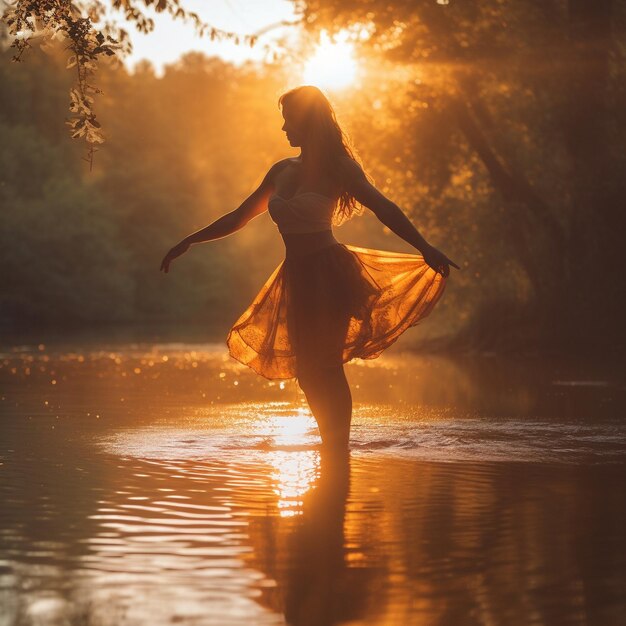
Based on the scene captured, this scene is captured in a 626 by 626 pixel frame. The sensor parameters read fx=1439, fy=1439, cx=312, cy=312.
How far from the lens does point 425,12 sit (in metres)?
23.5

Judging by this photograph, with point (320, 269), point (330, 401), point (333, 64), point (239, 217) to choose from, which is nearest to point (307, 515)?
point (330, 401)

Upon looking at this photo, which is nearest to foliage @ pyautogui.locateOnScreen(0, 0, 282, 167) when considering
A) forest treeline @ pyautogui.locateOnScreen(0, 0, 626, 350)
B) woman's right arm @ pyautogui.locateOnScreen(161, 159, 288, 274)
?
woman's right arm @ pyautogui.locateOnScreen(161, 159, 288, 274)

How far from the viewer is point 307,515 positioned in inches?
269

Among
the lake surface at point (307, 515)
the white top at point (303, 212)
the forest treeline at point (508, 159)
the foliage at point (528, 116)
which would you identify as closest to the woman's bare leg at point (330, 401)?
the lake surface at point (307, 515)

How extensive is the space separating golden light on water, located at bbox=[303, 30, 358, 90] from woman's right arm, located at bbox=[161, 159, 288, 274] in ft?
47.9

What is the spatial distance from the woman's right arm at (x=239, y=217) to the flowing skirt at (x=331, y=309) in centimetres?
40

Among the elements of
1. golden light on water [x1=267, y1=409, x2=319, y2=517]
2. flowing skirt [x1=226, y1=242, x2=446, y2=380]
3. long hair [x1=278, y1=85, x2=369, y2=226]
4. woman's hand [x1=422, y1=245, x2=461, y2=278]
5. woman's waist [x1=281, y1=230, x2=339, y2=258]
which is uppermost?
long hair [x1=278, y1=85, x2=369, y2=226]

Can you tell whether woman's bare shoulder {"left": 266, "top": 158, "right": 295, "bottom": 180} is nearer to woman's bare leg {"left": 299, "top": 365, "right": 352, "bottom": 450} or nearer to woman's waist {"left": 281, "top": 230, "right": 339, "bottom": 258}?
woman's waist {"left": 281, "top": 230, "right": 339, "bottom": 258}

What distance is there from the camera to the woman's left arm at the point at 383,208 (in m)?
8.86

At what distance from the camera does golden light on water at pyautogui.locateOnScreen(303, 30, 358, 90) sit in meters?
25.6

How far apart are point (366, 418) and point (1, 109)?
159 ft

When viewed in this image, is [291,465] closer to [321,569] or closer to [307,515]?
[307,515]

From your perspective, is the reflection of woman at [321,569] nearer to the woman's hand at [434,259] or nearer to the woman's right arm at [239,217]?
the woman's hand at [434,259]

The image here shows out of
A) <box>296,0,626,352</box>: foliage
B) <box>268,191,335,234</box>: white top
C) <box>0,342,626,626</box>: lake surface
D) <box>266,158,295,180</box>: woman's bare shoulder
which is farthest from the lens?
<box>296,0,626,352</box>: foliage
